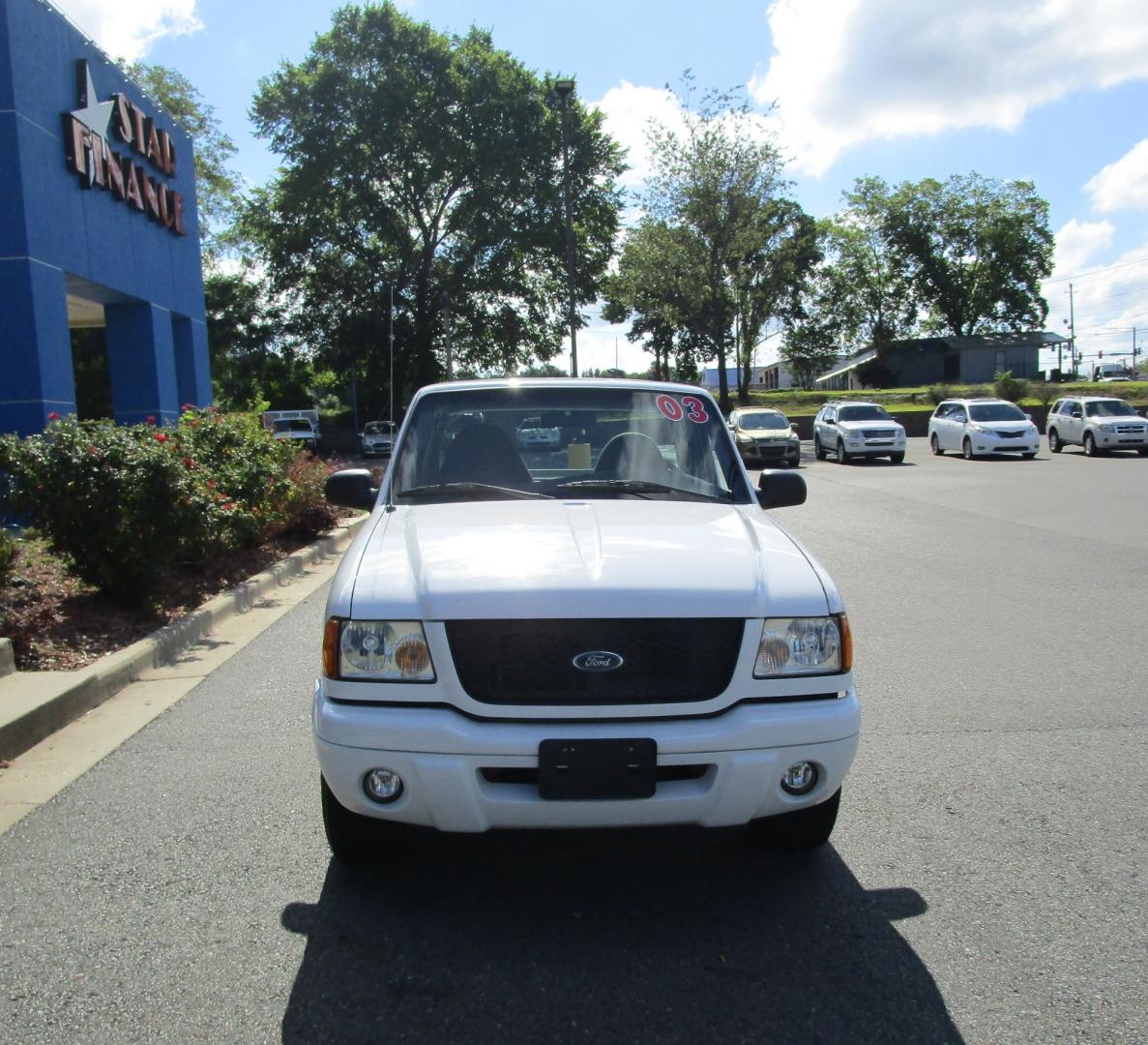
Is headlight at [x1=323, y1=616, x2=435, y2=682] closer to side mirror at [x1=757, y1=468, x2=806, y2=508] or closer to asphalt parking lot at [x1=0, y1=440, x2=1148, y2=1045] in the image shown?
asphalt parking lot at [x1=0, y1=440, x2=1148, y2=1045]

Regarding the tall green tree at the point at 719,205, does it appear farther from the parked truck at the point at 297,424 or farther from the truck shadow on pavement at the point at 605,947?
the truck shadow on pavement at the point at 605,947

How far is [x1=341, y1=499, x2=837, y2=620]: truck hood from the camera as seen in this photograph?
→ 318cm

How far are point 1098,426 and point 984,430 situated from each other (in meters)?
3.33

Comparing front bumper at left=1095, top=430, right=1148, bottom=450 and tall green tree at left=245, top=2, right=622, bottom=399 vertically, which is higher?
tall green tree at left=245, top=2, right=622, bottom=399

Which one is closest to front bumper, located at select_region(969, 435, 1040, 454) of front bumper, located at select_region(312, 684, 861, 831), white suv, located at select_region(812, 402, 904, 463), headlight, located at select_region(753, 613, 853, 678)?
white suv, located at select_region(812, 402, 904, 463)

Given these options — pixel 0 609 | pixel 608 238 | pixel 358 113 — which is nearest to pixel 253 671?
pixel 0 609

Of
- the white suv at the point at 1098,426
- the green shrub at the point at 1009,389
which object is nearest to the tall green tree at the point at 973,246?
the green shrub at the point at 1009,389

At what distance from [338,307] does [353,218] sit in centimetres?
378

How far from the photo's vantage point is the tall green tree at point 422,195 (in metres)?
41.7

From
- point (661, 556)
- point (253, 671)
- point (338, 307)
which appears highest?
point (338, 307)

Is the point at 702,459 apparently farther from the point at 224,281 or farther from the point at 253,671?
the point at 224,281

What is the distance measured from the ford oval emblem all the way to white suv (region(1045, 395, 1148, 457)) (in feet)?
93.2

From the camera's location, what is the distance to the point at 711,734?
3.14 meters

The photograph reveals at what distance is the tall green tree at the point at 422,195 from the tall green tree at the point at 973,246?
3599 cm
